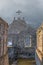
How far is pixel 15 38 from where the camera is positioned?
30797 mm

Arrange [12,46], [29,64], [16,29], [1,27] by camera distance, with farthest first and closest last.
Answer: [16,29] → [12,46] → [29,64] → [1,27]

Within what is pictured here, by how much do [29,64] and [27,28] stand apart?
30.4ft

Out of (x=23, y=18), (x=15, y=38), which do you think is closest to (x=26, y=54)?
(x=15, y=38)

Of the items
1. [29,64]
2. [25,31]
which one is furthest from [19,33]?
[29,64]

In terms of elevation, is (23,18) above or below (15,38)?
above

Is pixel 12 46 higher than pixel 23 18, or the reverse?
pixel 23 18

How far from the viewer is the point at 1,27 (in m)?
14.9

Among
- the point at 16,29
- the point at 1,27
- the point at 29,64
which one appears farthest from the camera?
the point at 16,29

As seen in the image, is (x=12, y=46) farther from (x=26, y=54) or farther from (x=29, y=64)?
(x=29, y=64)

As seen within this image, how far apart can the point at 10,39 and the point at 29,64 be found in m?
8.49

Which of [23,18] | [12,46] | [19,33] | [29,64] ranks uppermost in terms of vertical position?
[23,18]

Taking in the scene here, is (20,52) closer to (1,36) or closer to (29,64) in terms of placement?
(29,64)

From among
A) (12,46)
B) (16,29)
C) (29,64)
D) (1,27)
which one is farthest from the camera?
(16,29)

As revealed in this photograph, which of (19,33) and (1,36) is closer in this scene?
(1,36)
